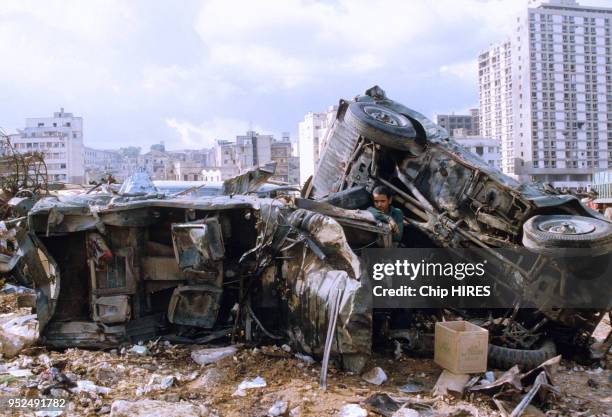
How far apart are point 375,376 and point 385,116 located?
3445mm

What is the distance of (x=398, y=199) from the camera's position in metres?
5.97

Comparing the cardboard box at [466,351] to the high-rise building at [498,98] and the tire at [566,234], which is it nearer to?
the tire at [566,234]

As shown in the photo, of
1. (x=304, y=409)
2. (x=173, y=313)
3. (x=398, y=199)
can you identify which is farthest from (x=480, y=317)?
(x=173, y=313)

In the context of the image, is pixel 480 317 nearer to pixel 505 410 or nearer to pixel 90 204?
pixel 505 410

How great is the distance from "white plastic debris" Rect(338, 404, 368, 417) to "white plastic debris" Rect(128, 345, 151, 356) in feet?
6.16

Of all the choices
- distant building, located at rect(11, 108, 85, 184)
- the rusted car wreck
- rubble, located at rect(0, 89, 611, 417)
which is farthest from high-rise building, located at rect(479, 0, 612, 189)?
rubble, located at rect(0, 89, 611, 417)

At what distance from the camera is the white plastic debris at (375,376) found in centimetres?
383

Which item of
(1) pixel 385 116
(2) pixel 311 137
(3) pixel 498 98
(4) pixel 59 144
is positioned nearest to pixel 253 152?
(2) pixel 311 137

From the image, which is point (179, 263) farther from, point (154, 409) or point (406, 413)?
point (406, 413)

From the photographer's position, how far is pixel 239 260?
4.71 m

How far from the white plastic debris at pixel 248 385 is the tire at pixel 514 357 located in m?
1.81

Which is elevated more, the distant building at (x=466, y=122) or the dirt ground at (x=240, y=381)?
the distant building at (x=466, y=122)

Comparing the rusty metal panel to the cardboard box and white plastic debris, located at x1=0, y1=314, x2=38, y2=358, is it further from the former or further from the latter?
the cardboard box
